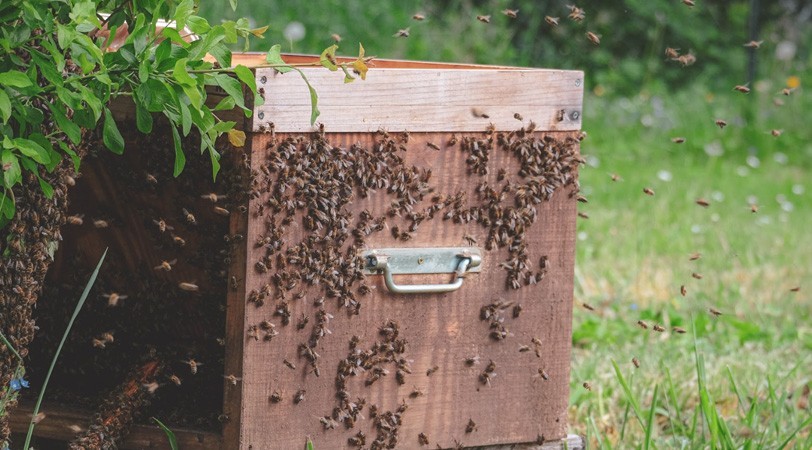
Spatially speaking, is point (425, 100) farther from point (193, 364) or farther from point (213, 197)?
point (193, 364)

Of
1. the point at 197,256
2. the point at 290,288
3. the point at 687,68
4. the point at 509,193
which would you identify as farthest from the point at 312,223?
the point at 687,68

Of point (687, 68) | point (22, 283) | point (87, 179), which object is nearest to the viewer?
point (22, 283)

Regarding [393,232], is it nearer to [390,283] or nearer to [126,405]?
[390,283]

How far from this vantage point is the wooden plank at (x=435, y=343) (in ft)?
7.32

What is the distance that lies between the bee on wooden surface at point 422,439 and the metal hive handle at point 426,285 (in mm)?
333

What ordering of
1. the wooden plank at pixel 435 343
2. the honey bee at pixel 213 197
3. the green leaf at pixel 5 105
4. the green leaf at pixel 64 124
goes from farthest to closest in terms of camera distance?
the wooden plank at pixel 435 343 → the honey bee at pixel 213 197 → the green leaf at pixel 64 124 → the green leaf at pixel 5 105

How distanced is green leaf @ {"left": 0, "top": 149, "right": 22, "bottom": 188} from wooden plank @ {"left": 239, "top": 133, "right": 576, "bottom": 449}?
505mm

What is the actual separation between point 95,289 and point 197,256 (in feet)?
1.24

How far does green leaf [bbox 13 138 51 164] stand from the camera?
1785mm

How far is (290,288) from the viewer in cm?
222

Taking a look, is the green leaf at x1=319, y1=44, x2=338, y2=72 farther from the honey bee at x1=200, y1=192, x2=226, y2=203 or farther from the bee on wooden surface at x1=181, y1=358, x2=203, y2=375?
the bee on wooden surface at x1=181, y1=358, x2=203, y2=375

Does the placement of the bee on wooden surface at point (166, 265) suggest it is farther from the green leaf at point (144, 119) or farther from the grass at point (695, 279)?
the grass at point (695, 279)

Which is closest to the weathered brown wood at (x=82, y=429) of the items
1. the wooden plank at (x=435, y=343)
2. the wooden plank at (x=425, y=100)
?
the wooden plank at (x=435, y=343)

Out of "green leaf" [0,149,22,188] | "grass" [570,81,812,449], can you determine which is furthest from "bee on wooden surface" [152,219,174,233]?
"grass" [570,81,812,449]
